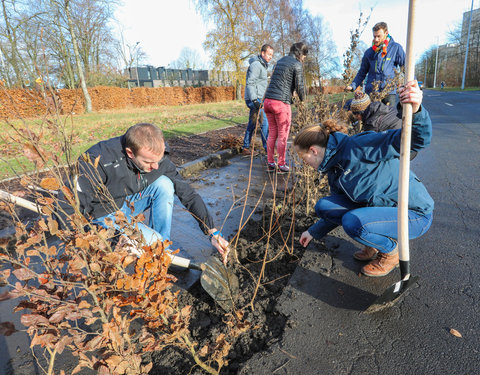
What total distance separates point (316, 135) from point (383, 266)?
1143 mm

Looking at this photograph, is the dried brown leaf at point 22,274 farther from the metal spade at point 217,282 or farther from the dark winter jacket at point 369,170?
the dark winter jacket at point 369,170

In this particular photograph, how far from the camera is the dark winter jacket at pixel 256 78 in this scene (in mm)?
5566

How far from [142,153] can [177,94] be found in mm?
25285

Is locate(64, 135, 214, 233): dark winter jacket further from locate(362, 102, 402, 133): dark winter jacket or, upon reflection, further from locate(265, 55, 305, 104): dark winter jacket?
locate(265, 55, 305, 104): dark winter jacket

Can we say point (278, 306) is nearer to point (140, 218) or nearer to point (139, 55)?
point (140, 218)

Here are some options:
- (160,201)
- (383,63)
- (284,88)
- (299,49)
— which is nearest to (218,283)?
(160,201)

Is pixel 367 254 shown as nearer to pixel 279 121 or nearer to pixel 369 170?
pixel 369 170

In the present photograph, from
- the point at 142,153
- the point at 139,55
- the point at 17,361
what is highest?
the point at 139,55

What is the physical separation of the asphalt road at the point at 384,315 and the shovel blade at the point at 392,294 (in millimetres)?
71

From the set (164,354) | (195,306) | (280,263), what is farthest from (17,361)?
(280,263)

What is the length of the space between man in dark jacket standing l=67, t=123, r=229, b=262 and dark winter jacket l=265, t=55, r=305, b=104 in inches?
106

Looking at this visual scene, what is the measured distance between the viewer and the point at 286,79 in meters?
4.62

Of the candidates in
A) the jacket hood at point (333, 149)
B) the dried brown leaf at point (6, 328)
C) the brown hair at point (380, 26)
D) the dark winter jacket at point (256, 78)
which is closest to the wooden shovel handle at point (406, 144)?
the jacket hood at point (333, 149)

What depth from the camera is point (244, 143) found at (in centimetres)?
636
